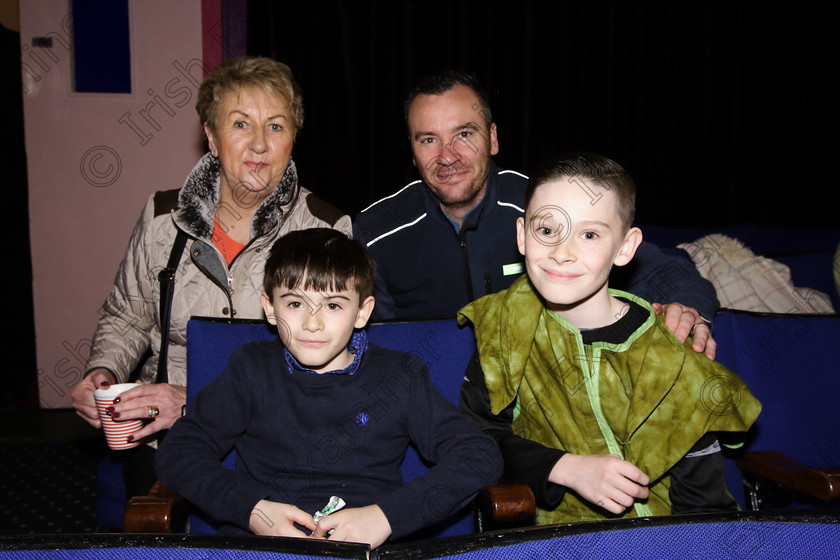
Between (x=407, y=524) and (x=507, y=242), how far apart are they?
3.86 feet

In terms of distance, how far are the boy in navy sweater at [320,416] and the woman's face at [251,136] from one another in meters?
0.55

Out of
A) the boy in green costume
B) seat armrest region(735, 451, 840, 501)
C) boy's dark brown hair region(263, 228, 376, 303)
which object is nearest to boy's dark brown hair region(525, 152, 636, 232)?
the boy in green costume

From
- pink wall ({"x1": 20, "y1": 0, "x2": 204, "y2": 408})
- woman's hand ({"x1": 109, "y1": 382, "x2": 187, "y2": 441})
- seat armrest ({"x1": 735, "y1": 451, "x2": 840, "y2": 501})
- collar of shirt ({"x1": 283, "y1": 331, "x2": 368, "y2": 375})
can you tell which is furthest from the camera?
pink wall ({"x1": 20, "y1": 0, "x2": 204, "y2": 408})

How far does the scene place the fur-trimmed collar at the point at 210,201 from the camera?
1961 mm

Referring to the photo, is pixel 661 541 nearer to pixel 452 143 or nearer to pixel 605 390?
pixel 605 390

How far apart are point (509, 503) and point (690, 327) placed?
2.09 feet

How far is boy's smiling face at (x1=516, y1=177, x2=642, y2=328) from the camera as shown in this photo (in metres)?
1.36

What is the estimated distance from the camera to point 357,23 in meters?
3.71

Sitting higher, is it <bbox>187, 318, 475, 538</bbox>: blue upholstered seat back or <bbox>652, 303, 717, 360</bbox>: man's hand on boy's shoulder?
<bbox>652, 303, 717, 360</bbox>: man's hand on boy's shoulder

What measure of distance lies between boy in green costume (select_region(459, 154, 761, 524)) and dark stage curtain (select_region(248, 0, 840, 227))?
2.49 metres

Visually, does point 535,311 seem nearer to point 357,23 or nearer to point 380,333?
point 380,333

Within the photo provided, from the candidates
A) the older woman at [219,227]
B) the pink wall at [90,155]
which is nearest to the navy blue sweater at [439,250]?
the older woman at [219,227]

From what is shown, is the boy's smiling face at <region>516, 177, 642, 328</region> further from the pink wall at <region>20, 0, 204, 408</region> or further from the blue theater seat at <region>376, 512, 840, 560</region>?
the pink wall at <region>20, 0, 204, 408</region>

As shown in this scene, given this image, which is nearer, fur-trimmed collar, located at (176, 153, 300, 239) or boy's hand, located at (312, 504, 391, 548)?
boy's hand, located at (312, 504, 391, 548)
